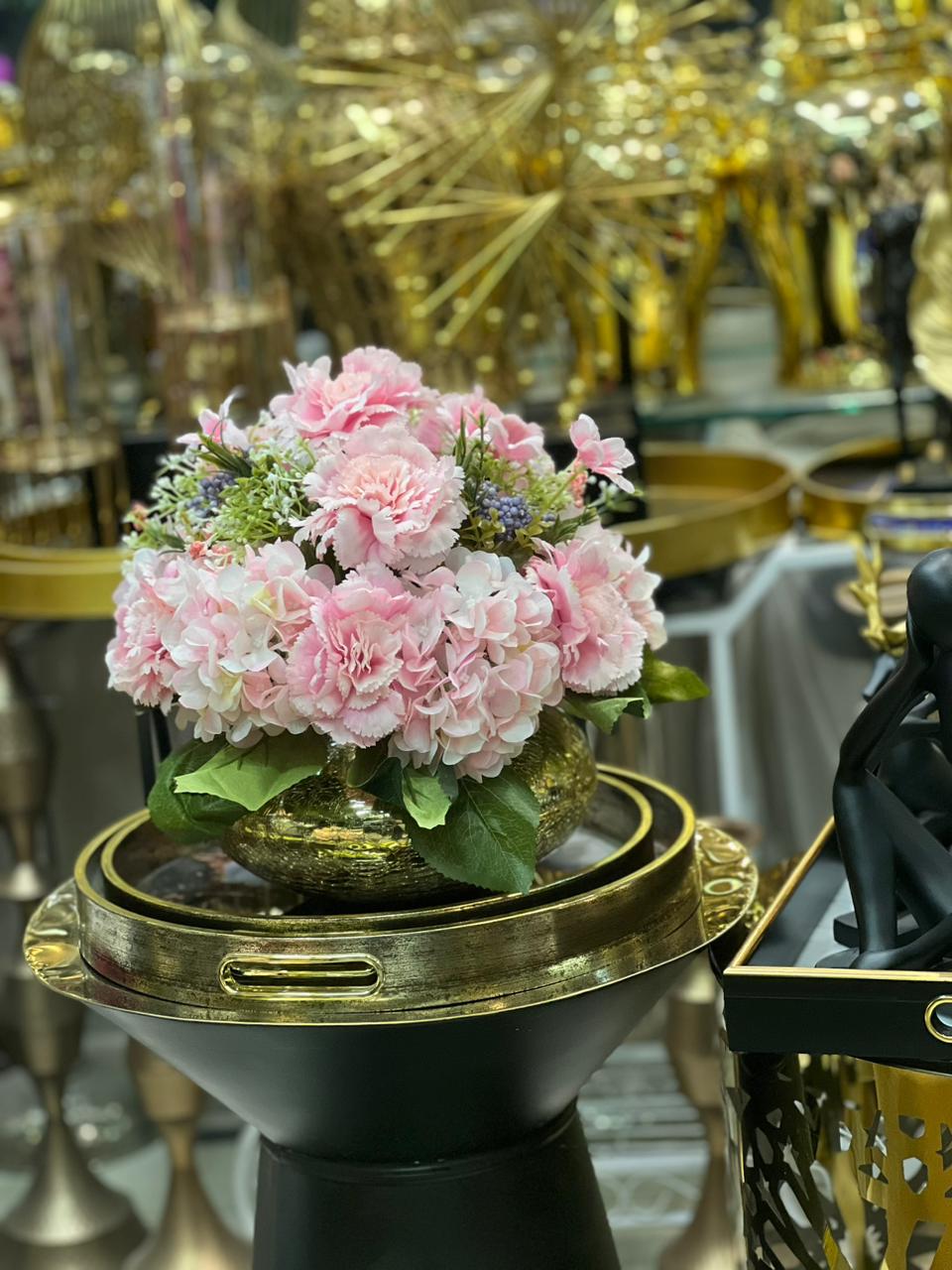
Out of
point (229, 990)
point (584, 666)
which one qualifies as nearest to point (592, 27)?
point (584, 666)

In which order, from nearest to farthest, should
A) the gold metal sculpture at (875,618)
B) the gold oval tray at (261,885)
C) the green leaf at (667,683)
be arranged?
the gold oval tray at (261,885), the green leaf at (667,683), the gold metal sculpture at (875,618)

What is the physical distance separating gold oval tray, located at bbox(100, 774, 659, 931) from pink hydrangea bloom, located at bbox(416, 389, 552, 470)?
0.24m

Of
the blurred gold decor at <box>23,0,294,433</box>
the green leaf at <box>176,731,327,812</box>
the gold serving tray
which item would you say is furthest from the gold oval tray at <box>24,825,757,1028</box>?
the blurred gold decor at <box>23,0,294,433</box>

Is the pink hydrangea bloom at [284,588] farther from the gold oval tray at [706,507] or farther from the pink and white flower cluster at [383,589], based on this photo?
the gold oval tray at [706,507]

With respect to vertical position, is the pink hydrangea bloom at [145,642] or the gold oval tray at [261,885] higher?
the pink hydrangea bloom at [145,642]

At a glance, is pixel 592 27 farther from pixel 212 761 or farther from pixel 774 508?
pixel 212 761

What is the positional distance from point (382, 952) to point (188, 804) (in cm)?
15

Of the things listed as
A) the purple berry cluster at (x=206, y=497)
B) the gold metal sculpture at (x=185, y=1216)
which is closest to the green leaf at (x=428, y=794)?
the purple berry cluster at (x=206, y=497)

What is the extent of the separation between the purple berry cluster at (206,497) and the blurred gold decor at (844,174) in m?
1.12

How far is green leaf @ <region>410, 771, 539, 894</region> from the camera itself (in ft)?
3.23

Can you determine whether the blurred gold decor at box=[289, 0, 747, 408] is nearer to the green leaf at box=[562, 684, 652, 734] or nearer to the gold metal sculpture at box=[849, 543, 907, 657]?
the gold metal sculpture at box=[849, 543, 907, 657]

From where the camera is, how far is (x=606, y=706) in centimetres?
106

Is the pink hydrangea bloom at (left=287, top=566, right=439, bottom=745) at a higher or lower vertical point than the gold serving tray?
higher

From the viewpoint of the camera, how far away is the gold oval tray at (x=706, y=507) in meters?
1.92
